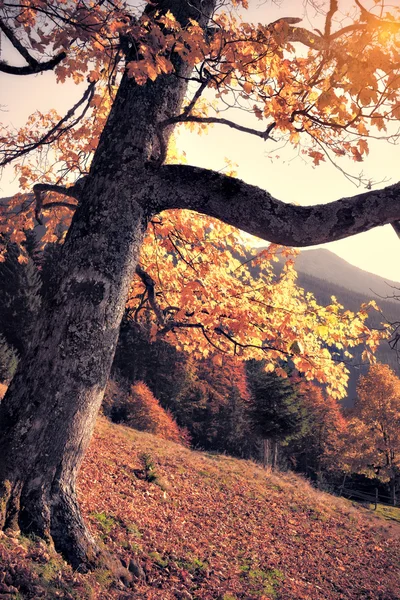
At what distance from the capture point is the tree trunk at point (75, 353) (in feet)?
11.0

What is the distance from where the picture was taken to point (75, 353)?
137 inches

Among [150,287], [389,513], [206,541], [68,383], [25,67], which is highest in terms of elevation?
[25,67]

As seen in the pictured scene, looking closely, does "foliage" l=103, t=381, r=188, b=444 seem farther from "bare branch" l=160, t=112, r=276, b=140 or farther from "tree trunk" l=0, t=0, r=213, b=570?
"bare branch" l=160, t=112, r=276, b=140

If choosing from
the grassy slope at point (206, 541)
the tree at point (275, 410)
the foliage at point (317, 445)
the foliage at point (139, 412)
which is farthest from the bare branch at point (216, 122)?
the foliage at point (317, 445)

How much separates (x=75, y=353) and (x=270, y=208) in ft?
7.16

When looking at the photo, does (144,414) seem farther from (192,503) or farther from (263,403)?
(192,503)

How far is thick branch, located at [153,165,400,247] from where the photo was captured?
3.49m

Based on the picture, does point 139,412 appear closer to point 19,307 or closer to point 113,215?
point 19,307

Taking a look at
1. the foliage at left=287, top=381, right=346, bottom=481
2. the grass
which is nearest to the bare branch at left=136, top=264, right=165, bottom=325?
the grass

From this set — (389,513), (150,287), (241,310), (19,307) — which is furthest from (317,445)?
(150,287)

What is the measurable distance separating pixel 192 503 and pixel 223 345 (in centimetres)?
460

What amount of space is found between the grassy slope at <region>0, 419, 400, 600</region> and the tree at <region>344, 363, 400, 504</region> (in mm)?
15754

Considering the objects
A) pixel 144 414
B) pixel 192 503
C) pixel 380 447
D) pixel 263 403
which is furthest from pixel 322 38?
pixel 380 447

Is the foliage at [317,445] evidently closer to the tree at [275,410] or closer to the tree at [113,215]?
the tree at [275,410]
